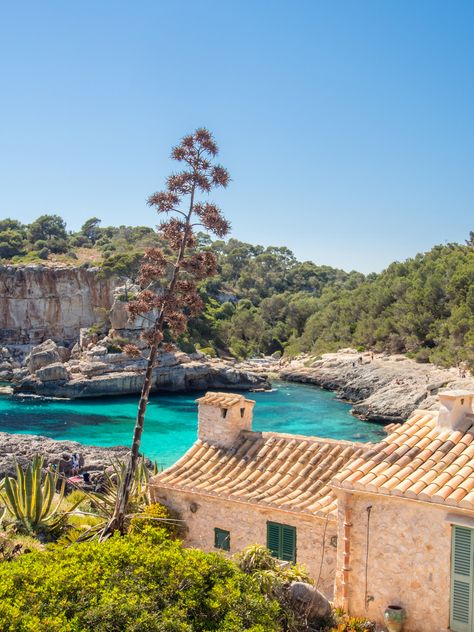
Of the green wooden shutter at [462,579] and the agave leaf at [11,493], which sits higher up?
the green wooden shutter at [462,579]

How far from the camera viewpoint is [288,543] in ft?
35.1

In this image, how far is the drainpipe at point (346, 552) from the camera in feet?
29.1

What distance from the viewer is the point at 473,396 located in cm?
1031

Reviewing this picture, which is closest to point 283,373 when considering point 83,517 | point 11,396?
point 11,396

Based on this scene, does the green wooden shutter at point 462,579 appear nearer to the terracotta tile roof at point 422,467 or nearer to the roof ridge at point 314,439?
the terracotta tile roof at point 422,467

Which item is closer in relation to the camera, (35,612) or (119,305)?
(35,612)

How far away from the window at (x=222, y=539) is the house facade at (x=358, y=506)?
2cm

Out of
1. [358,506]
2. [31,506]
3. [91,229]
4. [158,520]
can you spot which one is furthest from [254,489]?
[91,229]

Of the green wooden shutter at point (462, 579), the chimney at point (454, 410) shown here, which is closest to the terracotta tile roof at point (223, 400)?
the chimney at point (454, 410)

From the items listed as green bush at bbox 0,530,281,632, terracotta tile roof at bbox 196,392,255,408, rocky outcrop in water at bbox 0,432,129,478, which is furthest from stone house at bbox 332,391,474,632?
rocky outcrop in water at bbox 0,432,129,478

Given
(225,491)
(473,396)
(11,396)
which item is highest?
(473,396)

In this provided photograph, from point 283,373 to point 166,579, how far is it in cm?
6931

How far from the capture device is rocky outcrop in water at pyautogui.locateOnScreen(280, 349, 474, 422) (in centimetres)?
4981

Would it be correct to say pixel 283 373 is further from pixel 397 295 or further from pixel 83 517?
pixel 83 517
